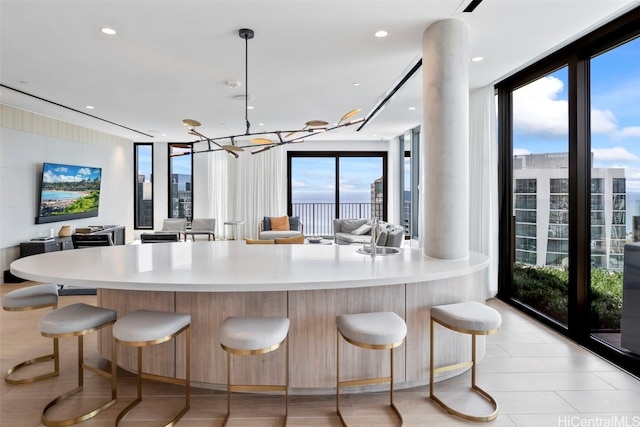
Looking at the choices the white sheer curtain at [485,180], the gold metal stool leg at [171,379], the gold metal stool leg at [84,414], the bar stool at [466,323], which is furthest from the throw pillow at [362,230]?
the gold metal stool leg at [84,414]

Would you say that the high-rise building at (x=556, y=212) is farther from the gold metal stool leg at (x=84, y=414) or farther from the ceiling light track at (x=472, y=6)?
the gold metal stool leg at (x=84, y=414)

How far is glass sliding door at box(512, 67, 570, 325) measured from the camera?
358cm

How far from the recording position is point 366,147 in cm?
996

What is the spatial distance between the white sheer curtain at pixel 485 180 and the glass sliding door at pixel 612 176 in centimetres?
131

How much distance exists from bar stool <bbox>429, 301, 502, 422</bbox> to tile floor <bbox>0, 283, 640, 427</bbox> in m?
0.05

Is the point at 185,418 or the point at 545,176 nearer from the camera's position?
the point at 185,418

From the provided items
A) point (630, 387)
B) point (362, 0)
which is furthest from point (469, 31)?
point (630, 387)

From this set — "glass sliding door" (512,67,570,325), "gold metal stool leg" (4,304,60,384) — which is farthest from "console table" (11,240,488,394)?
"glass sliding door" (512,67,570,325)

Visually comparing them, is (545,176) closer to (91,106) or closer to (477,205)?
(477,205)

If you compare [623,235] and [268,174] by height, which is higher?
[268,174]

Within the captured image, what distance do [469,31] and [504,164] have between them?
2003 mm

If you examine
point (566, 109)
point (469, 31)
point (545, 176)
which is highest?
point (469, 31)

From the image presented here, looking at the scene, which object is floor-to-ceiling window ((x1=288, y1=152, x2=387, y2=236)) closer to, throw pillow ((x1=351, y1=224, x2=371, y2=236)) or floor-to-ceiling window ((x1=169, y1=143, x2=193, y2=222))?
throw pillow ((x1=351, y1=224, x2=371, y2=236))

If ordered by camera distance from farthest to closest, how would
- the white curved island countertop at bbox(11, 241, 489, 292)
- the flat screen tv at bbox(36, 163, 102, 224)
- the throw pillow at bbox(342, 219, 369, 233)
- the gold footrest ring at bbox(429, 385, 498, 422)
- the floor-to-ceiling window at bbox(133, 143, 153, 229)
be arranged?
the floor-to-ceiling window at bbox(133, 143, 153, 229) < the throw pillow at bbox(342, 219, 369, 233) < the flat screen tv at bbox(36, 163, 102, 224) < the gold footrest ring at bbox(429, 385, 498, 422) < the white curved island countertop at bbox(11, 241, 489, 292)
